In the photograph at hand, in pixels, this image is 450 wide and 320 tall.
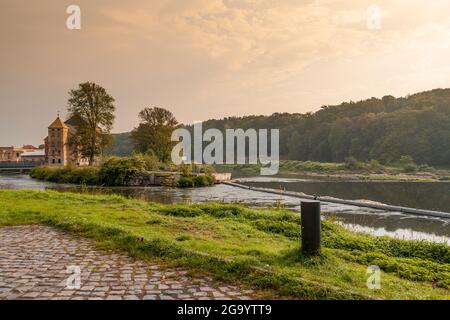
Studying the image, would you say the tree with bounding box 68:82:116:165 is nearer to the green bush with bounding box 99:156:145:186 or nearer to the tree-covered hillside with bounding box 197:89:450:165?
the green bush with bounding box 99:156:145:186

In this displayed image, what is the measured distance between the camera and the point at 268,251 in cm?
662

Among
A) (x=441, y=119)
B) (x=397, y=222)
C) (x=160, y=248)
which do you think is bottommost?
(x=397, y=222)

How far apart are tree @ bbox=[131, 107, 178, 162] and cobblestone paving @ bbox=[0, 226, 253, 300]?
4414 centimetres

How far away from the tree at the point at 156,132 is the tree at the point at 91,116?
506cm

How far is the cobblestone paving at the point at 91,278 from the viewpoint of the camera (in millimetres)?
4508

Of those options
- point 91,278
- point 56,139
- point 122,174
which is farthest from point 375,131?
point 91,278

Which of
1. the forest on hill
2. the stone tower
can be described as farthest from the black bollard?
the stone tower

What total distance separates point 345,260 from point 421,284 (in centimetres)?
155

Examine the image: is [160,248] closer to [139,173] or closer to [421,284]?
[421,284]

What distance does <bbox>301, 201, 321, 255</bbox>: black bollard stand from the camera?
5.79 metres

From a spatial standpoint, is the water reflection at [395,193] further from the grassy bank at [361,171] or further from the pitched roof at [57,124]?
the pitched roof at [57,124]

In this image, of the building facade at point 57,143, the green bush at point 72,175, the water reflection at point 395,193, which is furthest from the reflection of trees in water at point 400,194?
the building facade at point 57,143
